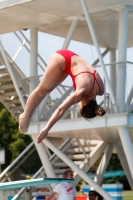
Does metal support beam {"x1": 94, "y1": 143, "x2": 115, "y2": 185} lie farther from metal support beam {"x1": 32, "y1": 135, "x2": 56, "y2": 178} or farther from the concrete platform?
metal support beam {"x1": 32, "y1": 135, "x2": 56, "y2": 178}

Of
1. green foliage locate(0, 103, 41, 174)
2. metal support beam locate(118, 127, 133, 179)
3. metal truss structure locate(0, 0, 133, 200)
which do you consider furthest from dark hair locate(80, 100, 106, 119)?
green foliage locate(0, 103, 41, 174)

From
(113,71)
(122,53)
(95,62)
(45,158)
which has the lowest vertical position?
(45,158)

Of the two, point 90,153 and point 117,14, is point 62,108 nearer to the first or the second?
point 117,14

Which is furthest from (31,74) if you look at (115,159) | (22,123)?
(115,159)

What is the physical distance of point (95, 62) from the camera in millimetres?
23016

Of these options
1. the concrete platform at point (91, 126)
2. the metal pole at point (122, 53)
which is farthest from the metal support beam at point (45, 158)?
the metal pole at point (122, 53)

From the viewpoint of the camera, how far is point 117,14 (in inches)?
778

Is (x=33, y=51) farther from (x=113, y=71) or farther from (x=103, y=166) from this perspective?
(x=103, y=166)

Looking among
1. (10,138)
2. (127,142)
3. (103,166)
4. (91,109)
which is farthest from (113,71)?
(10,138)

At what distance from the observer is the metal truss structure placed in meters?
18.5

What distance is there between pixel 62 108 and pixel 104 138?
13.4m

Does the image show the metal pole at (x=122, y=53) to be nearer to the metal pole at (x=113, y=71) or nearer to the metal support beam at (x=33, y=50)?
the metal pole at (x=113, y=71)

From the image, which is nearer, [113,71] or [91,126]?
[91,126]

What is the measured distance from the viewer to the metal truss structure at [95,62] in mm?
18547
